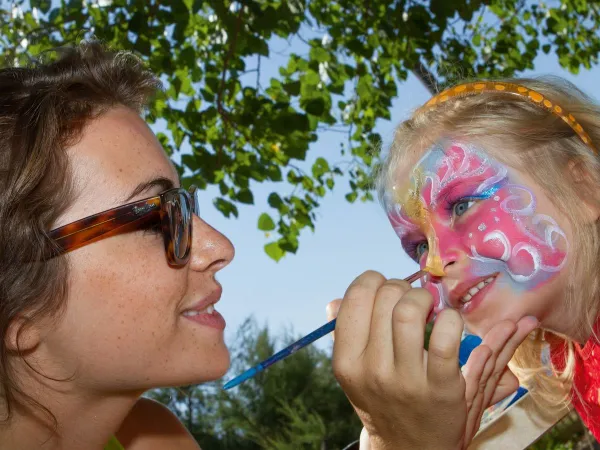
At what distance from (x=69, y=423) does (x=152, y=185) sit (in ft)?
1.73

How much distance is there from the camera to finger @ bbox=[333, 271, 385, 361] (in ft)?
3.90

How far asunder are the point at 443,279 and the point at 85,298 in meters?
0.86

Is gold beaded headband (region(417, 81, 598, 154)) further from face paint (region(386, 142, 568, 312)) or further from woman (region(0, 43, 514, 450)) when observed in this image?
woman (region(0, 43, 514, 450))

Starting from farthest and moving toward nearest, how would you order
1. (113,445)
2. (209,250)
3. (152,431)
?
(152,431) < (113,445) < (209,250)

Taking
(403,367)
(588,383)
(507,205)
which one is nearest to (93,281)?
(403,367)

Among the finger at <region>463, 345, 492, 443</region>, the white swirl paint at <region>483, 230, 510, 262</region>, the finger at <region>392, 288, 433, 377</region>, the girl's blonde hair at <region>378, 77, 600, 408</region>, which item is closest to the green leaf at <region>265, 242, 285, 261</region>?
the girl's blonde hair at <region>378, 77, 600, 408</region>

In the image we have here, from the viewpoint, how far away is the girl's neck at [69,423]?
53.0 inches

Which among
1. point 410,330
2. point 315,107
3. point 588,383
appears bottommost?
point 588,383

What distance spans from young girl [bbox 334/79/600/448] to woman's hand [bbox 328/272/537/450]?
317mm

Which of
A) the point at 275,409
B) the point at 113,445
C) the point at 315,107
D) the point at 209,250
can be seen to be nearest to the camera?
the point at 209,250

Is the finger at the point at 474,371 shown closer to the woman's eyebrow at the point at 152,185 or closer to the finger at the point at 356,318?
the finger at the point at 356,318

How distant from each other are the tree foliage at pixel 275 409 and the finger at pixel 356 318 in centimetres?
561

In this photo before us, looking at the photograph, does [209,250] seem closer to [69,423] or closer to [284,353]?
[284,353]

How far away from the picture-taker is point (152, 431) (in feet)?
6.01
